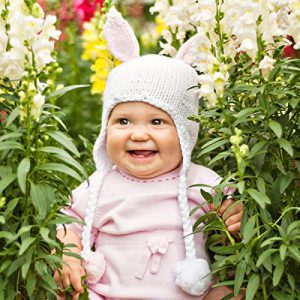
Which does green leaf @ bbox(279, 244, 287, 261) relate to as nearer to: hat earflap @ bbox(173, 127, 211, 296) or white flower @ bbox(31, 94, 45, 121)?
hat earflap @ bbox(173, 127, 211, 296)

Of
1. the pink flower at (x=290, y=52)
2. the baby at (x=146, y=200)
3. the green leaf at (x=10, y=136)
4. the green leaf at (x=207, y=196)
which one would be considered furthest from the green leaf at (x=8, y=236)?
the pink flower at (x=290, y=52)

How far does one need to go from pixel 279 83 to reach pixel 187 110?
2.11 feet

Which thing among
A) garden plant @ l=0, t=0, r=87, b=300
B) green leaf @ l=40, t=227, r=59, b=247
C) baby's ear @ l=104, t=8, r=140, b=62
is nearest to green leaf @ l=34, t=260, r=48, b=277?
garden plant @ l=0, t=0, r=87, b=300

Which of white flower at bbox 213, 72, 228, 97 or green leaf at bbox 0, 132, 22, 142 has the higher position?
white flower at bbox 213, 72, 228, 97

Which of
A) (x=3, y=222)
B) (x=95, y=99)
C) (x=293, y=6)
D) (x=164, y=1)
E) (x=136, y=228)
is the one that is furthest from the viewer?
(x=95, y=99)

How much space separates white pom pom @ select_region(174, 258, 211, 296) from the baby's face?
A: 0.44 m

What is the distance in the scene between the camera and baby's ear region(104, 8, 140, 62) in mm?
4125

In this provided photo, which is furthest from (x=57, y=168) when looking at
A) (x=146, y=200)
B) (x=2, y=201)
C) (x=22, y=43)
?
(x=146, y=200)

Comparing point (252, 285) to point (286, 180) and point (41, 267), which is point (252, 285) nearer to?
point (286, 180)

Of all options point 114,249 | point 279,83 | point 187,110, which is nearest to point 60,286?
point 114,249

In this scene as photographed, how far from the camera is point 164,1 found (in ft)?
14.9

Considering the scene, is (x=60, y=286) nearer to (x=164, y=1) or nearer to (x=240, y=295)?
(x=240, y=295)

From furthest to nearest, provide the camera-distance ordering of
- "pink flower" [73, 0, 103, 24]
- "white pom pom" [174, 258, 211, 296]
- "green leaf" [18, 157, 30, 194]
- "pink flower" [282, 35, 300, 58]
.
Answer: "pink flower" [282, 35, 300, 58]
"pink flower" [73, 0, 103, 24]
"white pom pom" [174, 258, 211, 296]
"green leaf" [18, 157, 30, 194]

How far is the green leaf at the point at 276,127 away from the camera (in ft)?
10.7
